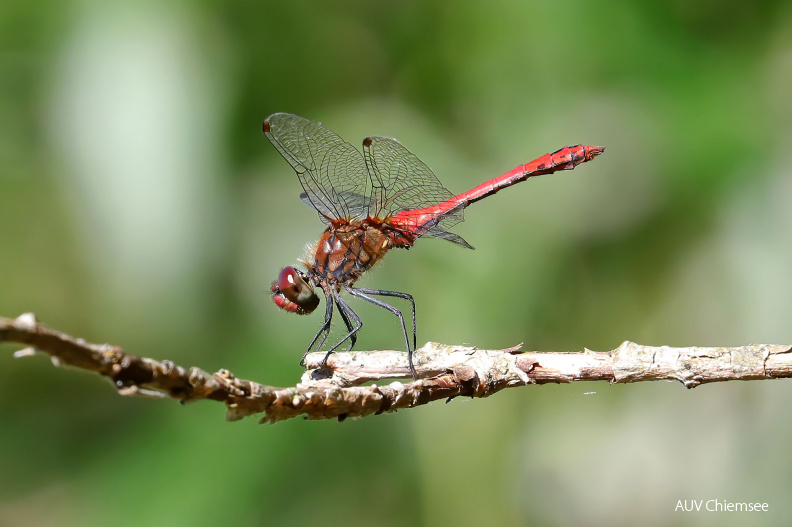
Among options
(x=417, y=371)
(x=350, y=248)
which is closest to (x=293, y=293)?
(x=350, y=248)

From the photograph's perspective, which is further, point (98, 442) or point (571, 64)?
point (571, 64)

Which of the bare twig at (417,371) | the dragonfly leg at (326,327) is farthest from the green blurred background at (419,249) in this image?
the bare twig at (417,371)

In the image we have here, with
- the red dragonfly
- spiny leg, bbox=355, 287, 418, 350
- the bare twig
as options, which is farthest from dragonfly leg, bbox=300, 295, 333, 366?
the bare twig

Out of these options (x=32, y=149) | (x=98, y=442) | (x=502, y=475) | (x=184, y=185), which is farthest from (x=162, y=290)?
(x=502, y=475)

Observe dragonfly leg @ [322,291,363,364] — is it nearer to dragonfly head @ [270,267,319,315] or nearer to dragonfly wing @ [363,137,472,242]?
dragonfly head @ [270,267,319,315]

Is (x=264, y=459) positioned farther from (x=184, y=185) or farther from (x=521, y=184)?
(x=521, y=184)

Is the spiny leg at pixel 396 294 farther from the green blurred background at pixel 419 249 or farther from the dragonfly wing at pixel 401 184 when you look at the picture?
the dragonfly wing at pixel 401 184
